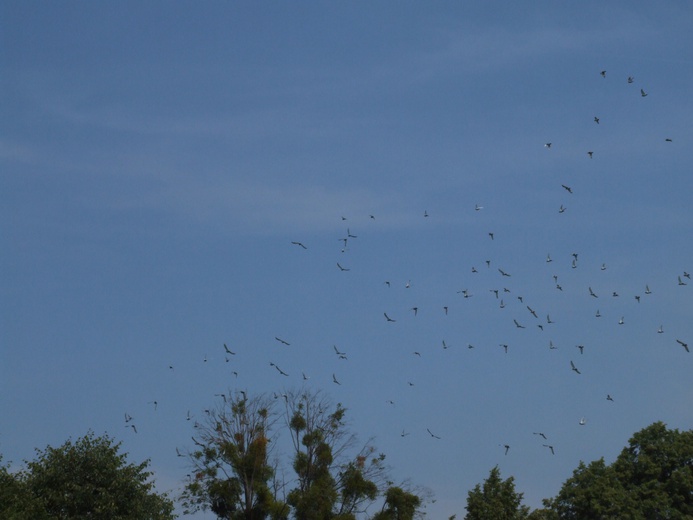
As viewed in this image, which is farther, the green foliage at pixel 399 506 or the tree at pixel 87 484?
the green foliage at pixel 399 506

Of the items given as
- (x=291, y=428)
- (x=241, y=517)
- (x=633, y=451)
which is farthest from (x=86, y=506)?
(x=633, y=451)

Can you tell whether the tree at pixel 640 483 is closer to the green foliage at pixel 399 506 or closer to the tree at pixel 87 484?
the green foliage at pixel 399 506

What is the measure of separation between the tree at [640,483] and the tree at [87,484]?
25.9 m

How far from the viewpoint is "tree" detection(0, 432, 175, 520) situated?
183 feet

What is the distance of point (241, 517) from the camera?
7125cm

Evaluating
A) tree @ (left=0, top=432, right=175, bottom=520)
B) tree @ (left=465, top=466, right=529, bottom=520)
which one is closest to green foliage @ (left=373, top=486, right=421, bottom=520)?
tree @ (left=465, top=466, right=529, bottom=520)

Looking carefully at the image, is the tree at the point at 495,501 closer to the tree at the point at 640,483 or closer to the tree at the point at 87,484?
the tree at the point at 640,483

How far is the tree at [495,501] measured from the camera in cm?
6888

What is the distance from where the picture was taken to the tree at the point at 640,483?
220ft

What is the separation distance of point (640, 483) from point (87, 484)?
33927mm

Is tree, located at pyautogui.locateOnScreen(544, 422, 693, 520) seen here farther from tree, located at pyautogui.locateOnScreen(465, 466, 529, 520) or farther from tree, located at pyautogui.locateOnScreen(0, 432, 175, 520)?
tree, located at pyautogui.locateOnScreen(0, 432, 175, 520)

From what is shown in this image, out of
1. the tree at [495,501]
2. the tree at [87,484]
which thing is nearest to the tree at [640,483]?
the tree at [495,501]

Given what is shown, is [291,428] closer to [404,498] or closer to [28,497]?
[404,498]

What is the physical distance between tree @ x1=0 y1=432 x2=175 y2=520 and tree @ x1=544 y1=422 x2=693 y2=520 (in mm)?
25916
